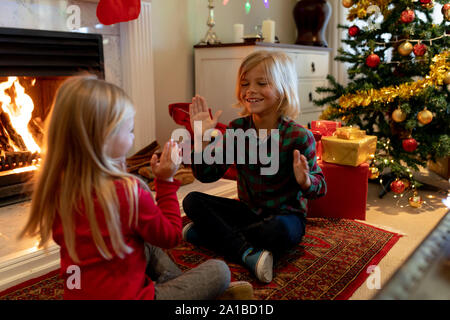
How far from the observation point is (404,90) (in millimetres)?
2084

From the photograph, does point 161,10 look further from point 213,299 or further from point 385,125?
point 213,299

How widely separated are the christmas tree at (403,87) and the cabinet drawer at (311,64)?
0.83m

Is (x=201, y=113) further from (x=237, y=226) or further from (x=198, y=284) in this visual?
(x=198, y=284)

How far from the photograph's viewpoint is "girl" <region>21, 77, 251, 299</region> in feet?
2.67

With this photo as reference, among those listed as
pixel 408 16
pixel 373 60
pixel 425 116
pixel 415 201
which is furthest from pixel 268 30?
pixel 415 201

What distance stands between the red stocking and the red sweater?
5.44 ft

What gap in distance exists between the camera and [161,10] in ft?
8.88

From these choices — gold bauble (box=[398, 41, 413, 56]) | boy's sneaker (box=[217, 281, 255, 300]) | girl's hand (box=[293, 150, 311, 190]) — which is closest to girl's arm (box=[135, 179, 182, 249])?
boy's sneaker (box=[217, 281, 255, 300])

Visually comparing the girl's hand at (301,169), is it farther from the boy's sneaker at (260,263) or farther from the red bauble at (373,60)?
the red bauble at (373,60)

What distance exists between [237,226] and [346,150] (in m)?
0.66

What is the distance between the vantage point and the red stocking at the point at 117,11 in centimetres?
221

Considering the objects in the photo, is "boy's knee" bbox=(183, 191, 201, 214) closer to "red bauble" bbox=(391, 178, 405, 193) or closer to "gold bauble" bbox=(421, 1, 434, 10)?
"red bauble" bbox=(391, 178, 405, 193)
